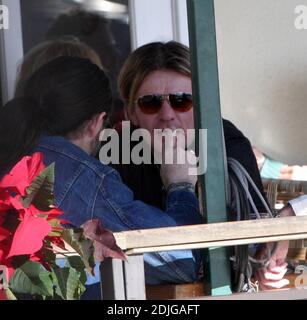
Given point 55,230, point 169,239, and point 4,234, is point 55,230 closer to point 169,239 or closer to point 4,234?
point 4,234

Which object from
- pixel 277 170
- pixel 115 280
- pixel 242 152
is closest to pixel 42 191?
pixel 115 280

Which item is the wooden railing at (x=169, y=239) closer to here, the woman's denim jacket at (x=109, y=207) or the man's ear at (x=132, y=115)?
the woman's denim jacket at (x=109, y=207)

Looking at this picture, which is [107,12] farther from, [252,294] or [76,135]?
[252,294]

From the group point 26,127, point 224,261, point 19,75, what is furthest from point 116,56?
point 224,261

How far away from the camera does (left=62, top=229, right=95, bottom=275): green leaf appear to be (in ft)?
5.87

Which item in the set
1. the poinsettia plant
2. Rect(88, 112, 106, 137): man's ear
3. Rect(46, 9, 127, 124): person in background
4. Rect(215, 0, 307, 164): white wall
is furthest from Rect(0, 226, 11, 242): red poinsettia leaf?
Rect(215, 0, 307, 164): white wall

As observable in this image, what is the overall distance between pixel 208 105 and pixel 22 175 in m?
0.89

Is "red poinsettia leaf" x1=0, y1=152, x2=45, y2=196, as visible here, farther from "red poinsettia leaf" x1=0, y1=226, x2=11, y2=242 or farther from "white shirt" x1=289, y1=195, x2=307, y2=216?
"white shirt" x1=289, y1=195, x2=307, y2=216

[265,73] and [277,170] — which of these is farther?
[265,73]

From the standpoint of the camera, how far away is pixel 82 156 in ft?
8.56

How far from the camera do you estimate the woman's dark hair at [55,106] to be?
2740mm

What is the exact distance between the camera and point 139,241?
2074mm

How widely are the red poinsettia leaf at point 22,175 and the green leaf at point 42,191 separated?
12 millimetres

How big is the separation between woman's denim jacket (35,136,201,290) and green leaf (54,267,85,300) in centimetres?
72
